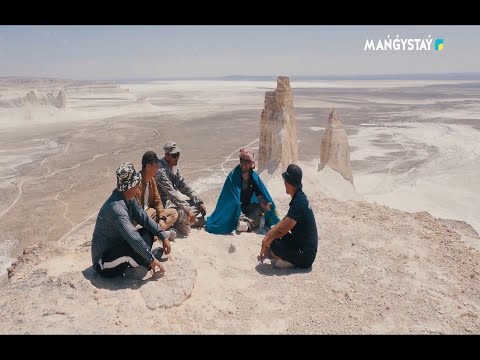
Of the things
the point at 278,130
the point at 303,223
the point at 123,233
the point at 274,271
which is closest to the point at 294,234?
the point at 303,223

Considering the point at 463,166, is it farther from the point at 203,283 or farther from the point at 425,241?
the point at 203,283

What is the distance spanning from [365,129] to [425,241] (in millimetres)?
33390

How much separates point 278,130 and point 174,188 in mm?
8191

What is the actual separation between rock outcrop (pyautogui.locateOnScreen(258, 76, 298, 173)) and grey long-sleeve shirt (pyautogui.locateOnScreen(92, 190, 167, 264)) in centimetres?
969

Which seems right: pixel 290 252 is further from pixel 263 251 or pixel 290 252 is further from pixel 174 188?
pixel 174 188

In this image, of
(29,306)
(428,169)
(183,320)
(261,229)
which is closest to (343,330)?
(183,320)

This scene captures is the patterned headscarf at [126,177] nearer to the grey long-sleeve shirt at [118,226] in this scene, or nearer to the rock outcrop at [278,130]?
the grey long-sleeve shirt at [118,226]

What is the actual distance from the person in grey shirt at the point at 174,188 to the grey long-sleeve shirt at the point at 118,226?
158cm

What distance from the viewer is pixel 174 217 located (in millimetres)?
6039

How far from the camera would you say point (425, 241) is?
6941mm

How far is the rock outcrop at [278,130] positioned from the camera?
14.0m

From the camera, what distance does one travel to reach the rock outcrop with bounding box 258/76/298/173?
14016 millimetres

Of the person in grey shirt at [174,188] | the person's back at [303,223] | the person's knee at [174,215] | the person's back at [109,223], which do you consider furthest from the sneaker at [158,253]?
the person's back at [303,223]

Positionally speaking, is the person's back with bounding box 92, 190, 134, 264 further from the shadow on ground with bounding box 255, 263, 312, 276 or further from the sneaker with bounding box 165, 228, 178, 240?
the shadow on ground with bounding box 255, 263, 312, 276
